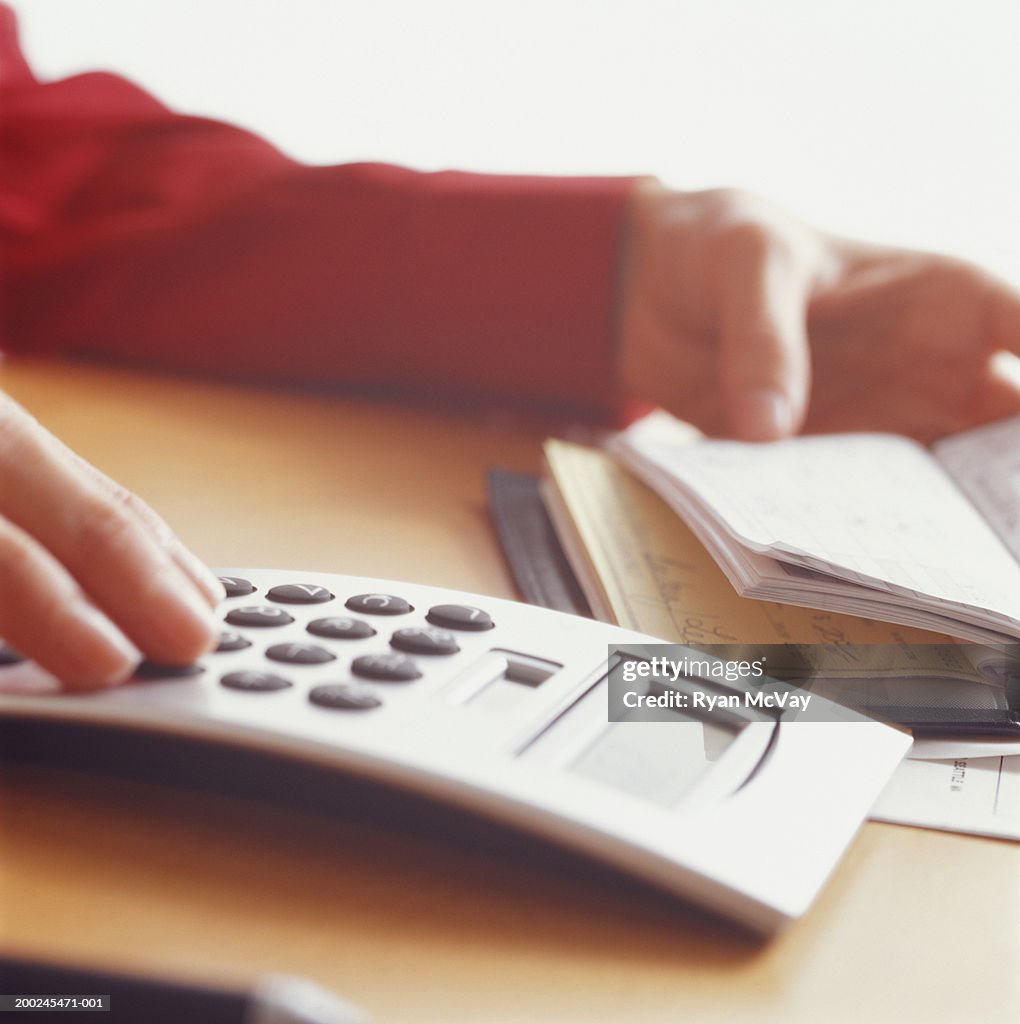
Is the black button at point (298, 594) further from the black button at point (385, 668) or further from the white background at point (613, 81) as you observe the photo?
the white background at point (613, 81)

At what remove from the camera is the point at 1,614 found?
26 cm

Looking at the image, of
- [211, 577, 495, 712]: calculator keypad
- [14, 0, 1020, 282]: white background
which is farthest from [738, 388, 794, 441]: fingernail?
[14, 0, 1020, 282]: white background

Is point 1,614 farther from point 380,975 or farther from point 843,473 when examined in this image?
point 843,473

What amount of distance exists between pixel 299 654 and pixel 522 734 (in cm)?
7

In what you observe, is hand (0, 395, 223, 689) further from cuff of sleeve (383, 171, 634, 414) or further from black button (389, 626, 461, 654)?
cuff of sleeve (383, 171, 634, 414)

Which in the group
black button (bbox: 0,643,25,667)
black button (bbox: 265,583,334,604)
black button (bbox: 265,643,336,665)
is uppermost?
black button (bbox: 0,643,25,667)

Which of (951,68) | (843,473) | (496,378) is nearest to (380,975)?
(843,473)

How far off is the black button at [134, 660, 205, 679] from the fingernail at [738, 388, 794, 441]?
38 centimetres

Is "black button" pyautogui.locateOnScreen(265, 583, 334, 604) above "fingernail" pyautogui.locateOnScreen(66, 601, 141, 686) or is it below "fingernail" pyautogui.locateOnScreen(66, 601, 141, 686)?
below

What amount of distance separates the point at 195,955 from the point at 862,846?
0.17 meters

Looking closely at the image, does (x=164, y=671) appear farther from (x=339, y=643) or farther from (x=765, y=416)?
(x=765, y=416)

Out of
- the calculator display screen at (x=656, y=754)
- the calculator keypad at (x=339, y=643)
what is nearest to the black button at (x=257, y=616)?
the calculator keypad at (x=339, y=643)

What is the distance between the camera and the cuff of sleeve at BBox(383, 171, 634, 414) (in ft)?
2.45

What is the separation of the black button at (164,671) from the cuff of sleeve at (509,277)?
0.51 m
